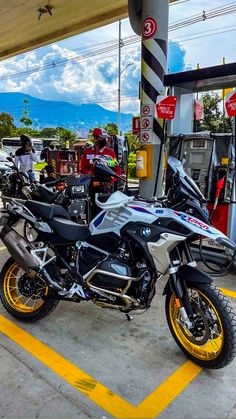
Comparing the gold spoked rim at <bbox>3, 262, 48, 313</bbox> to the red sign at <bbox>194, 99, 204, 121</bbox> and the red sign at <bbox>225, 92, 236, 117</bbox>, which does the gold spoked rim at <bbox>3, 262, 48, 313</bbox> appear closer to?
the red sign at <bbox>225, 92, 236, 117</bbox>

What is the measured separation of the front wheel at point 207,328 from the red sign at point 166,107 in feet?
8.14

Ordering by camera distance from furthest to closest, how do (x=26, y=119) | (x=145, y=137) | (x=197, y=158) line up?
(x=26, y=119) → (x=145, y=137) → (x=197, y=158)

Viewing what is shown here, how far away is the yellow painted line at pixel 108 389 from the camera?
1969 mm

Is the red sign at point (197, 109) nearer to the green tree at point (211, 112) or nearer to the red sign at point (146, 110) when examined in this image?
the red sign at point (146, 110)

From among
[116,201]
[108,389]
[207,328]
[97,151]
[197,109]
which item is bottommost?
[108,389]

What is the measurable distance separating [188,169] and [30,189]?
2004 mm

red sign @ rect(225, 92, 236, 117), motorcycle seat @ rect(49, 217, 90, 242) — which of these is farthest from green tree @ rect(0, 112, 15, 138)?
motorcycle seat @ rect(49, 217, 90, 242)

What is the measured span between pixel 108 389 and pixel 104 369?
190mm

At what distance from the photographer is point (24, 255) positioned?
272 centimetres

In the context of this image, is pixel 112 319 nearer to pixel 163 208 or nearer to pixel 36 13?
pixel 163 208

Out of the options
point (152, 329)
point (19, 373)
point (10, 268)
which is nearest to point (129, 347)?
point (152, 329)

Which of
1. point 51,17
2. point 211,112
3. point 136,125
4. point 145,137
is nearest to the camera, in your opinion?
point 145,137

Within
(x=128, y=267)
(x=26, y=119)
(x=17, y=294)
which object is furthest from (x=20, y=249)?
(x=26, y=119)

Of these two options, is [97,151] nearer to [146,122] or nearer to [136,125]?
[136,125]
